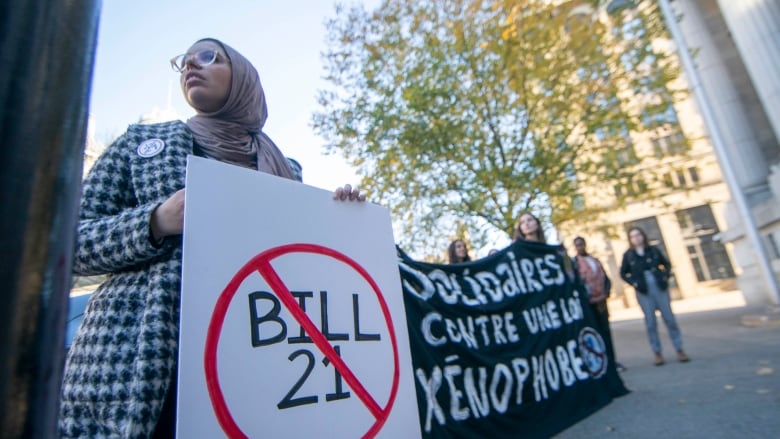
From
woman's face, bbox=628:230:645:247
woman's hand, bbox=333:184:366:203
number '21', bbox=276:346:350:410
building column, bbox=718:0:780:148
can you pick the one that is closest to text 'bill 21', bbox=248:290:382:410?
number '21', bbox=276:346:350:410

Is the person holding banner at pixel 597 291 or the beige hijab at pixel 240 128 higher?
the beige hijab at pixel 240 128

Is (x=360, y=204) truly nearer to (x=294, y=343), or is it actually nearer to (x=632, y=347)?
(x=294, y=343)

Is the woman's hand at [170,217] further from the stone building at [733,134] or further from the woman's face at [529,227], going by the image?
the stone building at [733,134]

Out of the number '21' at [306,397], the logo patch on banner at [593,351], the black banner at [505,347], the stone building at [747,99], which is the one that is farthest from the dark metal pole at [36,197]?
the stone building at [747,99]

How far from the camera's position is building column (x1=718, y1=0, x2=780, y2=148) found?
942cm

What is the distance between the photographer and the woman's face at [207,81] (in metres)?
1.52

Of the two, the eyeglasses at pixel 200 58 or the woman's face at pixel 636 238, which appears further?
the woman's face at pixel 636 238

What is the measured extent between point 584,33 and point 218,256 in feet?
33.0

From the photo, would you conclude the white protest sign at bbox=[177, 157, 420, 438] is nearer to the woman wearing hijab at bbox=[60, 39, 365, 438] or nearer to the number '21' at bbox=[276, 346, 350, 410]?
the number '21' at bbox=[276, 346, 350, 410]

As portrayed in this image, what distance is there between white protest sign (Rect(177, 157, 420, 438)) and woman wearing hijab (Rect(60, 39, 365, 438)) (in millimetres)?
129

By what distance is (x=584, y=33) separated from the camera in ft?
30.3

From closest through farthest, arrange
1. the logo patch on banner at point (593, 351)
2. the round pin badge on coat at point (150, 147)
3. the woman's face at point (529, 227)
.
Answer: the round pin badge on coat at point (150, 147) < the logo patch on banner at point (593, 351) < the woman's face at point (529, 227)

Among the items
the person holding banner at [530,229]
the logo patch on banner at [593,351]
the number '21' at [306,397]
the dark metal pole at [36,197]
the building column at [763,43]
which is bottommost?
the logo patch on banner at [593,351]

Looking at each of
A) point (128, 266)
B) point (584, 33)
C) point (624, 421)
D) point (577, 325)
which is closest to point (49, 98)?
point (128, 266)
